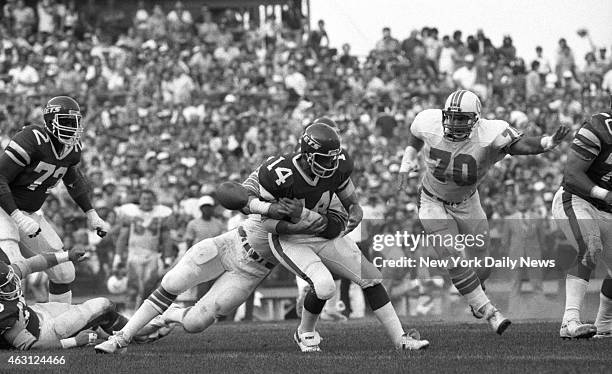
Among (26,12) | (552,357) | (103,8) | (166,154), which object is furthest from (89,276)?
(103,8)

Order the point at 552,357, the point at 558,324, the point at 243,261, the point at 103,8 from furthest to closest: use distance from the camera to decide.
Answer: the point at 103,8
the point at 558,324
the point at 243,261
the point at 552,357

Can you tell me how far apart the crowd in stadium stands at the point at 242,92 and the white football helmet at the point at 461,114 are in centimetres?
557

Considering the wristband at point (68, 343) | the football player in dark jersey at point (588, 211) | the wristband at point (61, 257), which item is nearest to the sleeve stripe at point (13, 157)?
the wristband at point (61, 257)

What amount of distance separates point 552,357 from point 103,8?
18847mm

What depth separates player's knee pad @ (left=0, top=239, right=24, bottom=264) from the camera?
8945mm

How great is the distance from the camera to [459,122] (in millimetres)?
9172

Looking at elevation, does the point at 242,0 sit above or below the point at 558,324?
above

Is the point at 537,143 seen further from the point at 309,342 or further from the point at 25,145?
the point at 25,145

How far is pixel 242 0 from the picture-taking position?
81.6 ft

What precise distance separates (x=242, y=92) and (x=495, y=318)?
455 inches

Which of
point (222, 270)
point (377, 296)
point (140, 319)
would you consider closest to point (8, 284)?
point (140, 319)

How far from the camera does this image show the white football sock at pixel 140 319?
799 centimetres

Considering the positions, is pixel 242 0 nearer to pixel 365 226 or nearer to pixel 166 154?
pixel 166 154

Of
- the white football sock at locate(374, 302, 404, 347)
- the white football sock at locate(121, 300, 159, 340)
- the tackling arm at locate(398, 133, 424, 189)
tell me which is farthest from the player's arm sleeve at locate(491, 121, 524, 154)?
the white football sock at locate(121, 300, 159, 340)
